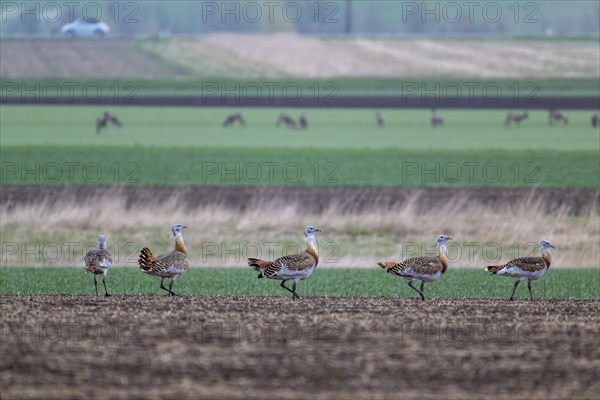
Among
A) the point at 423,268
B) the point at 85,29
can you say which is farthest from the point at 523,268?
the point at 85,29

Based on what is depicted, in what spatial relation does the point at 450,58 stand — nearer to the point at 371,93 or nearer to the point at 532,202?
the point at 371,93

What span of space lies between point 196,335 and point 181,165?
124ft

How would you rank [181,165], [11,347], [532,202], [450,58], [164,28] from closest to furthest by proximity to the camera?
[11,347]
[532,202]
[181,165]
[450,58]
[164,28]

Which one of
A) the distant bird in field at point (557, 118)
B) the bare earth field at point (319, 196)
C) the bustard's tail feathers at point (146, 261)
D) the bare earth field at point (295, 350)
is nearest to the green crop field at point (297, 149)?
the distant bird in field at point (557, 118)

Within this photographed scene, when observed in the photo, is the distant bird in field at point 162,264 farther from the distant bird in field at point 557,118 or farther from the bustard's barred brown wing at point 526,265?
the distant bird in field at point 557,118

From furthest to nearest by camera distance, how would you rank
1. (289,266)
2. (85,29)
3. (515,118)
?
(85,29) < (515,118) < (289,266)

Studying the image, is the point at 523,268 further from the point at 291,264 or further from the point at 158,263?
the point at 158,263

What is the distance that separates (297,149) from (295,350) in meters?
47.2

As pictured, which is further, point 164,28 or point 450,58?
point 164,28

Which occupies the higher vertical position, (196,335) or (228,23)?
(228,23)

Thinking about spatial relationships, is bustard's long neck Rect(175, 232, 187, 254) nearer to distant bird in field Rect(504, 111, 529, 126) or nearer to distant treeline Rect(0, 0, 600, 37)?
distant bird in field Rect(504, 111, 529, 126)

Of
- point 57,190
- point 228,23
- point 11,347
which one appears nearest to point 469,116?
point 57,190

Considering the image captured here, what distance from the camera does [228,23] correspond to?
137 metres

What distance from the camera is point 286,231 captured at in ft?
120
